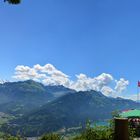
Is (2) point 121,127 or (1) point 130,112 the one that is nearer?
(2) point 121,127

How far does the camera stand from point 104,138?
44.8 feet

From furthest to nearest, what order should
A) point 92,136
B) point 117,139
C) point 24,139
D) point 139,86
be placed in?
point 139,86 → point 24,139 → point 92,136 → point 117,139

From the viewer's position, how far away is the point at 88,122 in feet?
57.7

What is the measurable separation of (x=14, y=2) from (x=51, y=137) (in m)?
8.91

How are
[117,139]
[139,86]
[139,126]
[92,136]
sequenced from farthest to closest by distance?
[139,86]
[139,126]
[92,136]
[117,139]

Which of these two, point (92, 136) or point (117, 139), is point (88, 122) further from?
point (117, 139)

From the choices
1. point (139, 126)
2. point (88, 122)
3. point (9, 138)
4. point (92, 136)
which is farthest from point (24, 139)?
point (139, 126)

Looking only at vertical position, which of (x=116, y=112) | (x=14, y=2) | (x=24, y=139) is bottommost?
(x=24, y=139)

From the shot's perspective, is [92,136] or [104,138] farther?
[92,136]

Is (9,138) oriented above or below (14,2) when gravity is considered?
below

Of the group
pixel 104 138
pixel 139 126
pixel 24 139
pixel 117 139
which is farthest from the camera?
pixel 139 126

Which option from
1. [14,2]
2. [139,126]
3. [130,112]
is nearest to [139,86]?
[130,112]

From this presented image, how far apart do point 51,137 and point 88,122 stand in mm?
2383

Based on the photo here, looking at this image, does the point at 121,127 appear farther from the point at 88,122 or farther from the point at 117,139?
the point at 88,122
